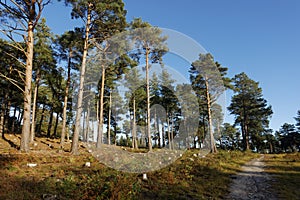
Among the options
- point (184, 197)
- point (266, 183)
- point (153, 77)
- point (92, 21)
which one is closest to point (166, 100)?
point (153, 77)

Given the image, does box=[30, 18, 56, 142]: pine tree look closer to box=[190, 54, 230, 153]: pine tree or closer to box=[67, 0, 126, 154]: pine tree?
box=[67, 0, 126, 154]: pine tree

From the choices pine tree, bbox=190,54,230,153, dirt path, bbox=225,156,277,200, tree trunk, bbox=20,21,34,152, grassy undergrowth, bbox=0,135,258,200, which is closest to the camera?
grassy undergrowth, bbox=0,135,258,200

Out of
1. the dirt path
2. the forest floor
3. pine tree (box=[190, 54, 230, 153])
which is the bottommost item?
the dirt path

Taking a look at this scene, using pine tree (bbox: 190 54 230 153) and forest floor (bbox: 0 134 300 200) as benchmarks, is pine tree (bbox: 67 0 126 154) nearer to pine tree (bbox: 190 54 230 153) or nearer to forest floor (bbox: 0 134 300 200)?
forest floor (bbox: 0 134 300 200)

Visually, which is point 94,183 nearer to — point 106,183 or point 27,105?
point 106,183

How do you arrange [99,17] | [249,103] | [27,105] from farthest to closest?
[249,103] → [99,17] → [27,105]

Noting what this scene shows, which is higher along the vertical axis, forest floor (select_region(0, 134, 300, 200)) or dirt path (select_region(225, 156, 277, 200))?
forest floor (select_region(0, 134, 300, 200))

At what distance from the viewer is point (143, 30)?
19.0 m

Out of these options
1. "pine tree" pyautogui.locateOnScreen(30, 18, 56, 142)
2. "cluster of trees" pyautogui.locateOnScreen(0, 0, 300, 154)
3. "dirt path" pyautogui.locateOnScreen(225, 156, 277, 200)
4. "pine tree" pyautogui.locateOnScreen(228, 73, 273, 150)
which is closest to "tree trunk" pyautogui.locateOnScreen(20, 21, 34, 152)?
"cluster of trees" pyautogui.locateOnScreen(0, 0, 300, 154)

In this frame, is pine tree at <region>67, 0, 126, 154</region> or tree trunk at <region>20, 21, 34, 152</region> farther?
pine tree at <region>67, 0, 126, 154</region>

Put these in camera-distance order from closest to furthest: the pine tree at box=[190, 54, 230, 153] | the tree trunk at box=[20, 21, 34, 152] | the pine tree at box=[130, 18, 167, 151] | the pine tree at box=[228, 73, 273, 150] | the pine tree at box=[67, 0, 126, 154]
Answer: the tree trunk at box=[20, 21, 34, 152] < the pine tree at box=[67, 0, 126, 154] < the pine tree at box=[130, 18, 167, 151] < the pine tree at box=[190, 54, 230, 153] < the pine tree at box=[228, 73, 273, 150]

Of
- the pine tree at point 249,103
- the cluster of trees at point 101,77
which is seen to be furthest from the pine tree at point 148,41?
the pine tree at point 249,103

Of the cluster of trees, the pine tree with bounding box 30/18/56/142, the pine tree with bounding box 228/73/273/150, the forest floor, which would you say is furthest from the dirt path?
the pine tree with bounding box 228/73/273/150

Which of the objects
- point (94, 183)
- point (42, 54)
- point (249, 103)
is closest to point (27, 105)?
point (94, 183)
